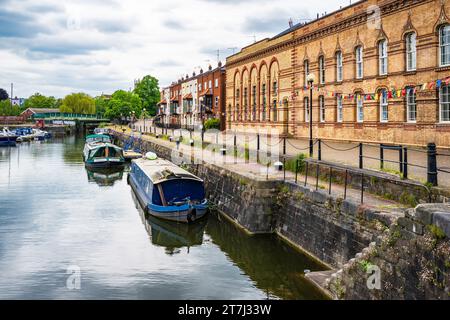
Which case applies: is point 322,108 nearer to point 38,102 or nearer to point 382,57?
point 382,57

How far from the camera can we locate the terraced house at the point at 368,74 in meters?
21.3

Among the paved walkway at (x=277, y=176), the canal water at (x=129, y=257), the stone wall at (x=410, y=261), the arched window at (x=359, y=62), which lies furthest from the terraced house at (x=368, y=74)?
the stone wall at (x=410, y=261)

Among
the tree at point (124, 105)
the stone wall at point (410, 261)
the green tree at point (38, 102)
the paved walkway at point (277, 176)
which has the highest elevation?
the green tree at point (38, 102)

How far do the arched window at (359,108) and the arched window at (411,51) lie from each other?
13.0ft

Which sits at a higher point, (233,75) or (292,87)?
(233,75)

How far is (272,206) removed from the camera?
16.9 m

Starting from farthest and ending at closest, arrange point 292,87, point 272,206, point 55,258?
1. point 292,87
2. point 272,206
3. point 55,258

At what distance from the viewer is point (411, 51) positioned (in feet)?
75.4

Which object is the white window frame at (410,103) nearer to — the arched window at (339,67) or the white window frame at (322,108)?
the arched window at (339,67)

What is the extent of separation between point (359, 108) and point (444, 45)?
7.02 m

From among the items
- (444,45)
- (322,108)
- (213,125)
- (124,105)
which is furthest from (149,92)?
(444,45)

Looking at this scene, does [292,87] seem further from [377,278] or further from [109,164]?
[377,278]

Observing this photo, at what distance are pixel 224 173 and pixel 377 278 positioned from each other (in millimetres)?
12842

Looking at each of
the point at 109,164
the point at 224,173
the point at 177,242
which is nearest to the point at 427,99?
the point at 224,173
